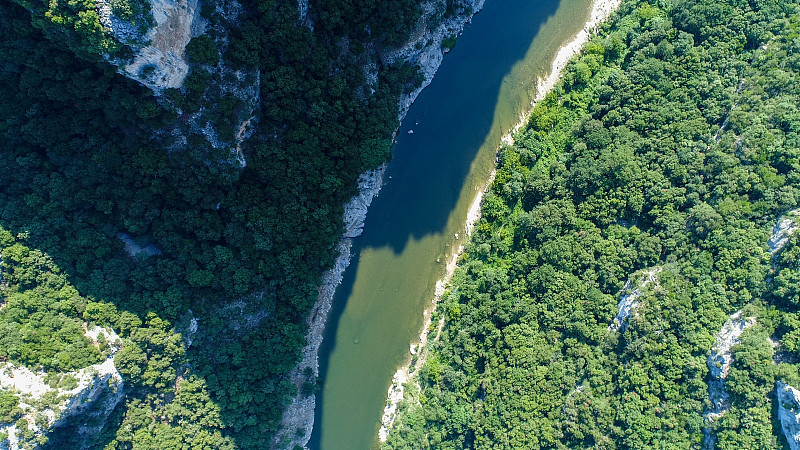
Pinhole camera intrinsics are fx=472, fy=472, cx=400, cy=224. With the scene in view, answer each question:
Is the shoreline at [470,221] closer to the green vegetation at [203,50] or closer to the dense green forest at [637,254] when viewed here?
the dense green forest at [637,254]

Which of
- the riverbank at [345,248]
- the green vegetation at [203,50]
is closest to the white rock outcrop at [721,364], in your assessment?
the riverbank at [345,248]

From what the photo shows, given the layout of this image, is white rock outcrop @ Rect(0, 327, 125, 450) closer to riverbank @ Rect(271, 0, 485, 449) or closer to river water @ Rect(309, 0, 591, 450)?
riverbank @ Rect(271, 0, 485, 449)

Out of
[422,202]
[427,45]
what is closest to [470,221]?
[422,202]

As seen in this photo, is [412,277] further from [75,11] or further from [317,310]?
[75,11]

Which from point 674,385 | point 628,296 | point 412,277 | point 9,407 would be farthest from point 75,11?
point 674,385

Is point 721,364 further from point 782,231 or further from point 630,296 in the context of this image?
point 782,231

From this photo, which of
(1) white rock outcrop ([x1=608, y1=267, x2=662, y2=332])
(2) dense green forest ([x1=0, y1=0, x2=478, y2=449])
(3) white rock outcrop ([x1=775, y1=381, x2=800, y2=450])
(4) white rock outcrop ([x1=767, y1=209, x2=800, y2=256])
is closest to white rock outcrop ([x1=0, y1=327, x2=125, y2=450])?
(2) dense green forest ([x1=0, y1=0, x2=478, y2=449])

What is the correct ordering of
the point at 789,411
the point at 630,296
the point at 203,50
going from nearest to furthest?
the point at 203,50 → the point at 789,411 → the point at 630,296
